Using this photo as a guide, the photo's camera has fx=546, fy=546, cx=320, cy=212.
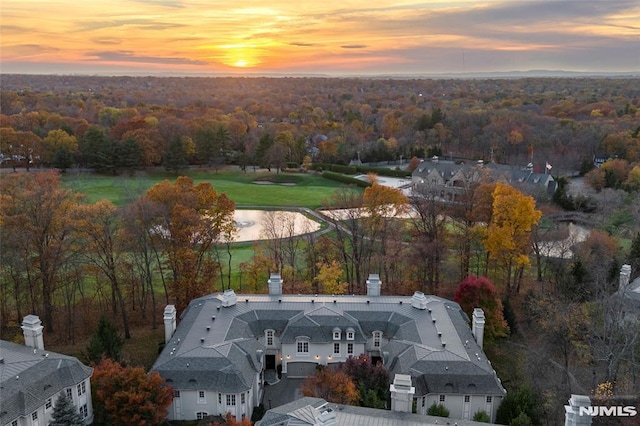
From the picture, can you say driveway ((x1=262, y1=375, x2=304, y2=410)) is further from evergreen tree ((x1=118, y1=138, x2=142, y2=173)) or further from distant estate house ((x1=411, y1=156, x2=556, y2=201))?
evergreen tree ((x1=118, y1=138, x2=142, y2=173))

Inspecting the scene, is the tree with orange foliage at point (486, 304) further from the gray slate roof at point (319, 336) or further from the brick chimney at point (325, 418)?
the brick chimney at point (325, 418)

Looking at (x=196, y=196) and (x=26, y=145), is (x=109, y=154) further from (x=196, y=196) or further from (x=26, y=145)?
(x=196, y=196)

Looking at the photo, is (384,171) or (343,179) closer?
(343,179)

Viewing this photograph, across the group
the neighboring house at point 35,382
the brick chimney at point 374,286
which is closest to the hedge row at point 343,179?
the brick chimney at point 374,286

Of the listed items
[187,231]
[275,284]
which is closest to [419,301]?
[275,284]

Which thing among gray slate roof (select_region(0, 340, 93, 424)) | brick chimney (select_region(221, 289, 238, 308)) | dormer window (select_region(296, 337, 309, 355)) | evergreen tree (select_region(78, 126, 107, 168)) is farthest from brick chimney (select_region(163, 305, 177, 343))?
evergreen tree (select_region(78, 126, 107, 168))

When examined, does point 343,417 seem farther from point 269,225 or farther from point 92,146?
point 92,146
